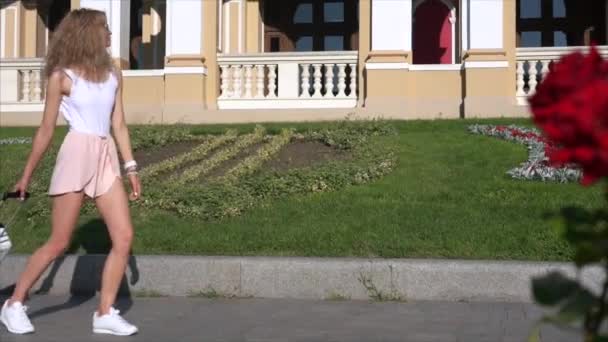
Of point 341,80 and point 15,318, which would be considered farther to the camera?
point 341,80

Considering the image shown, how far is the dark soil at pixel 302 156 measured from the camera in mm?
10469

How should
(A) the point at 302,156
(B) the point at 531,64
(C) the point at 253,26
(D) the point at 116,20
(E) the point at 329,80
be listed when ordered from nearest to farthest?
(A) the point at 302,156 < (B) the point at 531,64 < (E) the point at 329,80 < (D) the point at 116,20 < (C) the point at 253,26

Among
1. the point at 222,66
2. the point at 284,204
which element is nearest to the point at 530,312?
the point at 284,204

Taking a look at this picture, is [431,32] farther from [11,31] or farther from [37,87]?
[11,31]

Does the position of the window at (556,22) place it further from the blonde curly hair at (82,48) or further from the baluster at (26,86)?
the blonde curly hair at (82,48)

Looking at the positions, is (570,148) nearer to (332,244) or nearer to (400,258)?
(400,258)

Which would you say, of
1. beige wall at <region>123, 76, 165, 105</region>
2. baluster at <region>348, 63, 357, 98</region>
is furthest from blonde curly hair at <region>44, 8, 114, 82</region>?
beige wall at <region>123, 76, 165, 105</region>

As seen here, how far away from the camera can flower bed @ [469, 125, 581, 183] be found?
357 inches

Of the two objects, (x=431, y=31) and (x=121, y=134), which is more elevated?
(x=431, y=31)

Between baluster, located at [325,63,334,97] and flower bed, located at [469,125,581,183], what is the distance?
4.44 meters

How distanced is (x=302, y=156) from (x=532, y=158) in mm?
3061

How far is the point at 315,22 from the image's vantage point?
22.6m

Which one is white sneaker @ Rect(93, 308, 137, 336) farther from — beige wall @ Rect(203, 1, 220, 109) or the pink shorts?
beige wall @ Rect(203, 1, 220, 109)

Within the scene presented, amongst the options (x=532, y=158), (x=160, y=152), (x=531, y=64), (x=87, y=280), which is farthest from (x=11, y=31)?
(x=87, y=280)
